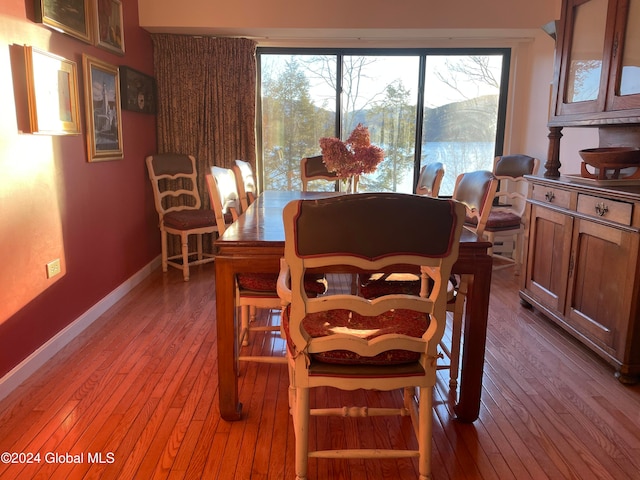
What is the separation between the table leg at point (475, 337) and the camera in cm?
184

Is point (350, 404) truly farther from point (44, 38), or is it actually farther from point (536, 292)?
point (44, 38)

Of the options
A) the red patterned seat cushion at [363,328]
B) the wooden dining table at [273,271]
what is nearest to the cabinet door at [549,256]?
the wooden dining table at [273,271]

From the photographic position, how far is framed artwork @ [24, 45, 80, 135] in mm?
2352

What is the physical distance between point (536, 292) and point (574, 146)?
4.51ft

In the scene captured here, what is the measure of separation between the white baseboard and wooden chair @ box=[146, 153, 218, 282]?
17.6 inches

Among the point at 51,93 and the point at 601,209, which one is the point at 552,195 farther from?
the point at 51,93

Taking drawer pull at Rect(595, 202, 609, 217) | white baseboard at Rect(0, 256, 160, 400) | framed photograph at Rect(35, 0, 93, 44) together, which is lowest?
white baseboard at Rect(0, 256, 160, 400)

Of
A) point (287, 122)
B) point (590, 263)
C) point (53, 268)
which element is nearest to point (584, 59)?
point (590, 263)

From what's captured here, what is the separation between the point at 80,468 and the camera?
5.61ft

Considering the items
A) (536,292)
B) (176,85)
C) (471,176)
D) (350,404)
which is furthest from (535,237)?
(176,85)

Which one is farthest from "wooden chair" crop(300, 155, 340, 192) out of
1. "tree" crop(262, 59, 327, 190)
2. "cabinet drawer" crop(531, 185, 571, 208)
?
"cabinet drawer" crop(531, 185, 571, 208)

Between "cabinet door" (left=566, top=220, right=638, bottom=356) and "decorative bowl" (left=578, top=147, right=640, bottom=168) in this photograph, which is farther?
"decorative bowl" (left=578, top=147, right=640, bottom=168)

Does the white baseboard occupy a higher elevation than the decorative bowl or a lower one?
lower

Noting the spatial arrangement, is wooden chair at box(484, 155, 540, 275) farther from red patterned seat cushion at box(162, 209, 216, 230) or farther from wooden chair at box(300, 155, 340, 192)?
red patterned seat cushion at box(162, 209, 216, 230)
